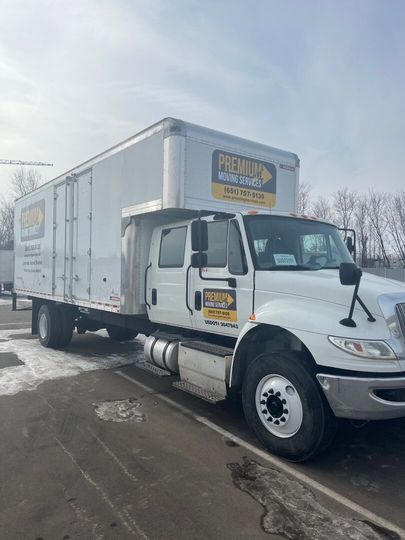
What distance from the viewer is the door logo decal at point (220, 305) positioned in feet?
17.0

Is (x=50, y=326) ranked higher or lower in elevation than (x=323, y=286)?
lower

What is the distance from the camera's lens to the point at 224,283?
17.4 feet

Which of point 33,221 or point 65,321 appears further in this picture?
point 33,221

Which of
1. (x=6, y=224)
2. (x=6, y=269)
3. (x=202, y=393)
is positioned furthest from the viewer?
(x=6, y=224)

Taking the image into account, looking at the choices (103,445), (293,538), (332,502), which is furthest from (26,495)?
(332,502)

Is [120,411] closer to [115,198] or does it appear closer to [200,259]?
[200,259]

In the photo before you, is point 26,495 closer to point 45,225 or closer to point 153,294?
point 153,294

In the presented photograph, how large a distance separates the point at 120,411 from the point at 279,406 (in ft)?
7.73

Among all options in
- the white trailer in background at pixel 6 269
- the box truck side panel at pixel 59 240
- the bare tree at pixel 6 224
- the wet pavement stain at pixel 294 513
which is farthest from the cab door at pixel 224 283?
the bare tree at pixel 6 224

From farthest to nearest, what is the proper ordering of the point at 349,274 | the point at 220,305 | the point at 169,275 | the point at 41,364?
the point at 41,364 < the point at 169,275 < the point at 220,305 < the point at 349,274

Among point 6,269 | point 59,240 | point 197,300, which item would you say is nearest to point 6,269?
point 6,269

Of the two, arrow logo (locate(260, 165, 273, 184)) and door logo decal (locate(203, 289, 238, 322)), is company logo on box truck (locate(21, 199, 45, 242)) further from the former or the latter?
door logo decal (locate(203, 289, 238, 322))

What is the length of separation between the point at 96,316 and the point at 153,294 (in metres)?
2.23

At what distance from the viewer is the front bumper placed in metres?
3.70
